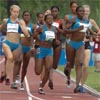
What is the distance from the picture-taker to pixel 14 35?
1602 cm

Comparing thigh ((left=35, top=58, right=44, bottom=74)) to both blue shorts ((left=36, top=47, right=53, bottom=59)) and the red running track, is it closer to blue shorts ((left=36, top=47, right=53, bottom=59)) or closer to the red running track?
blue shorts ((left=36, top=47, right=53, bottom=59))

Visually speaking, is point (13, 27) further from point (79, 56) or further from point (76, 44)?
point (79, 56)

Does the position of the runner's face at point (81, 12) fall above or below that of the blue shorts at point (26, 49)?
above

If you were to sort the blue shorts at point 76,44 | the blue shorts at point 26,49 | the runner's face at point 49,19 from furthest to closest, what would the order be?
1. the blue shorts at point 26,49
2. the blue shorts at point 76,44
3. the runner's face at point 49,19

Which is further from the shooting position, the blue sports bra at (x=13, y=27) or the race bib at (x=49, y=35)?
the blue sports bra at (x=13, y=27)

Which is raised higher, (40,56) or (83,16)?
(83,16)

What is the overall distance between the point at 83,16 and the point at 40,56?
163 centimetres

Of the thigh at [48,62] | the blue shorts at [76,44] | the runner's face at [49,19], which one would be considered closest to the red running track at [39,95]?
the thigh at [48,62]

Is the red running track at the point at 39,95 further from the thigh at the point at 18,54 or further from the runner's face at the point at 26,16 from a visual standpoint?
the runner's face at the point at 26,16

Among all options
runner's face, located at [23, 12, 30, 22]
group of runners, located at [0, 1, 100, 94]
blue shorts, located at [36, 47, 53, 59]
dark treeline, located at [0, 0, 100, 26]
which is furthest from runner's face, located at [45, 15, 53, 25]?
dark treeline, located at [0, 0, 100, 26]

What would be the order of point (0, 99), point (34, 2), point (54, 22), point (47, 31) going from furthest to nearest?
point (34, 2) < point (54, 22) < point (47, 31) < point (0, 99)

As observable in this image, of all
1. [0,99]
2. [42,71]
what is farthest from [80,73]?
[0,99]

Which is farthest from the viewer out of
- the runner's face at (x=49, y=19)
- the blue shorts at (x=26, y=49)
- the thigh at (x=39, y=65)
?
the blue shorts at (x=26, y=49)

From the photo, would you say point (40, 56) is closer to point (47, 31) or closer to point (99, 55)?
point (47, 31)
